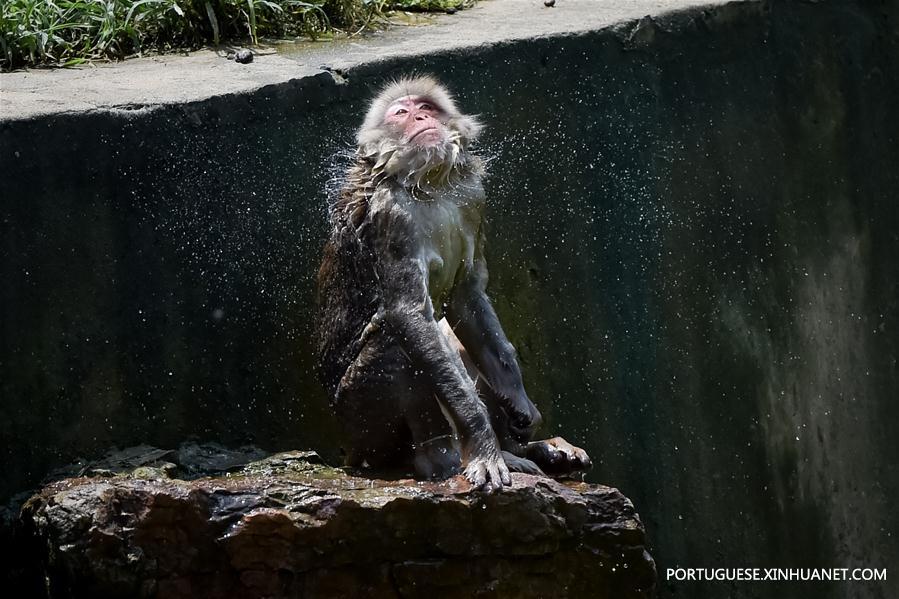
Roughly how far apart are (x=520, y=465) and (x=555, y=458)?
304 mm

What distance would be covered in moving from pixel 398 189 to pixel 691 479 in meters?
3.17

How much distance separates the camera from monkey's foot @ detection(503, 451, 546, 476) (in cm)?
527

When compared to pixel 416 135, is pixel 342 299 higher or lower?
lower

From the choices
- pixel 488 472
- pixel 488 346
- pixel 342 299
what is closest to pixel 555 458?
pixel 488 346

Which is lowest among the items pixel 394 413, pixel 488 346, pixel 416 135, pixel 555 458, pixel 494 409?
pixel 555 458

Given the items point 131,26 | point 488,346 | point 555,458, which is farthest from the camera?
point 131,26

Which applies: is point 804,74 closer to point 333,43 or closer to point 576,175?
point 576,175

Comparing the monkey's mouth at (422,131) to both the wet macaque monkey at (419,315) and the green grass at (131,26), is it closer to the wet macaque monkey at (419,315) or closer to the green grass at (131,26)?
the wet macaque monkey at (419,315)

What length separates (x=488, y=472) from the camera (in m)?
4.98

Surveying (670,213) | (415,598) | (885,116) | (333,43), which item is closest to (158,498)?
(415,598)

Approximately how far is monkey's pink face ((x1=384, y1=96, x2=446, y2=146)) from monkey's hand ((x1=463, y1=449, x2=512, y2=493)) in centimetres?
124

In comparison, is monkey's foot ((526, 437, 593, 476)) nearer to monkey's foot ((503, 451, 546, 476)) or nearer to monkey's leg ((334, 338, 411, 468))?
monkey's foot ((503, 451, 546, 476))

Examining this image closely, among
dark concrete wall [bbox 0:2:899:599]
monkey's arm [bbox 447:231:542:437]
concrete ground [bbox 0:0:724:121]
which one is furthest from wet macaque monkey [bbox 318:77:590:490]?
concrete ground [bbox 0:0:724:121]

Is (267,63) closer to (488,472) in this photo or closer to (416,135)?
(416,135)
